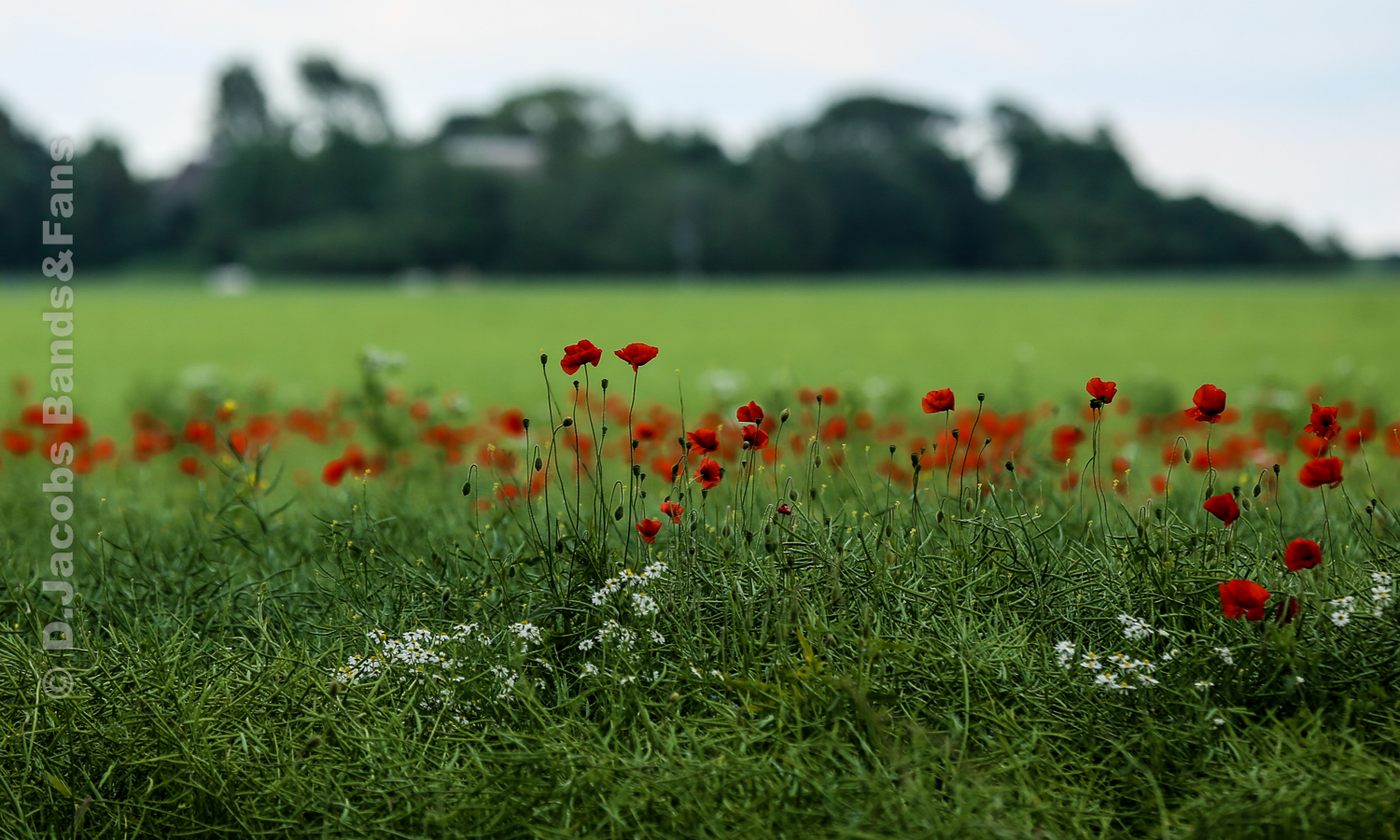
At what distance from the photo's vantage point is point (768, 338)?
17344mm

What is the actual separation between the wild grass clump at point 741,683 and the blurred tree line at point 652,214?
43001 millimetres

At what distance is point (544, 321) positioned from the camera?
20.1 meters

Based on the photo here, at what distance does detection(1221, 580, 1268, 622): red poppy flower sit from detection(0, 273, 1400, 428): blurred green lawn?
4.04m

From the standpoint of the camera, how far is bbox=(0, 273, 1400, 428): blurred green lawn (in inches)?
455

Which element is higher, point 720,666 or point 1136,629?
point 1136,629

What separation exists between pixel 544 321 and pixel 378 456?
15.4 meters

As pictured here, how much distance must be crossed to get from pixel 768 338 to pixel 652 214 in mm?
29040

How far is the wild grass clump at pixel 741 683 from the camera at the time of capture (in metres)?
1.99

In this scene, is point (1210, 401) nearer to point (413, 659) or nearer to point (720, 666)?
point (720, 666)

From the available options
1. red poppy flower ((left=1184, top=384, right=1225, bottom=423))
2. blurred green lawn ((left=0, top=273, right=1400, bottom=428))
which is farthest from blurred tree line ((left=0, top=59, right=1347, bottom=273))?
red poppy flower ((left=1184, top=384, right=1225, bottom=423))

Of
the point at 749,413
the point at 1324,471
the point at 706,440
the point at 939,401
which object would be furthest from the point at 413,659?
the point at 1324,471

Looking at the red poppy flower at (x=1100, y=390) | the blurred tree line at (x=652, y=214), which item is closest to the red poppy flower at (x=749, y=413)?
the red poppy flower at (x=1100, y=390)

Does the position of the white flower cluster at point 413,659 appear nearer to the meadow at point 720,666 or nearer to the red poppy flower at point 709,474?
the meadow at point 720,666

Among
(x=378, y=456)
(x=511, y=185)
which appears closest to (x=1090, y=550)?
(x=378, y=456)
